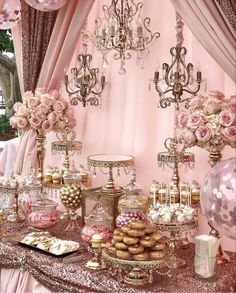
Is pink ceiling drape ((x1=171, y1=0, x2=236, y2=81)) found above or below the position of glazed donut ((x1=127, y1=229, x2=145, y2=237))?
above

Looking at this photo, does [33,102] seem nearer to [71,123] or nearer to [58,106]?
[58,106]

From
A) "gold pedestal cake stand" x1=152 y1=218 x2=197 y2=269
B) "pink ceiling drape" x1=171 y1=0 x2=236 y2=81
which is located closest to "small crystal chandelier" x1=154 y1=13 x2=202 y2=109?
"pink ceiling drape" x1=171 y1=0 x2=236 y2=81

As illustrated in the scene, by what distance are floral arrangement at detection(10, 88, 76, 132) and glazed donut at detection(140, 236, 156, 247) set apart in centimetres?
119

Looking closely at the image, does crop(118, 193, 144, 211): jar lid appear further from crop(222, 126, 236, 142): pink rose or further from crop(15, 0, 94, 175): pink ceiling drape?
crop(15, 0, 94, 175): pink ceiling drape

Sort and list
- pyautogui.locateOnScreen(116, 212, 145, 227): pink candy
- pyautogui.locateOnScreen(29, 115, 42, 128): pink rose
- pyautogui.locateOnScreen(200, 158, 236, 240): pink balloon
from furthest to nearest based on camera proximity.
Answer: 1. pyautogui.locateOnScreen(29, 115, 42, 128): pink rose
2. pyautogui.locateOnScreen(116, 212, 145, 227): pink candy
3. pyautogui.locateOnScreen(200, 158, 236, 240): pink balloon

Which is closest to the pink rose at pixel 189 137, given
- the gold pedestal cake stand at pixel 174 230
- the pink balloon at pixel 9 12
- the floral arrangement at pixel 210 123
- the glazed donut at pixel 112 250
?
the floral arrangement at pixel 210 123

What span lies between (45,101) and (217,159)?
3.93 ft

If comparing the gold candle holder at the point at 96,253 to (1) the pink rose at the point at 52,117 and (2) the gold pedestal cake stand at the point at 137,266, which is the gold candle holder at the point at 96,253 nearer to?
(2) the gold pedestal cake stand at the point at 137,266

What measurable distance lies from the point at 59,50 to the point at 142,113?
683 millimetres

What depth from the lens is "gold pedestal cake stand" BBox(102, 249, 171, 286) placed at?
218 centimetres

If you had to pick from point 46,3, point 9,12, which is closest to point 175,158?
point 46,3

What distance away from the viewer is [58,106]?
3166 mm

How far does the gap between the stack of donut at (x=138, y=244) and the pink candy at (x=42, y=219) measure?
2.62 feet

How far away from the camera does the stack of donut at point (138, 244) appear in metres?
2.19
